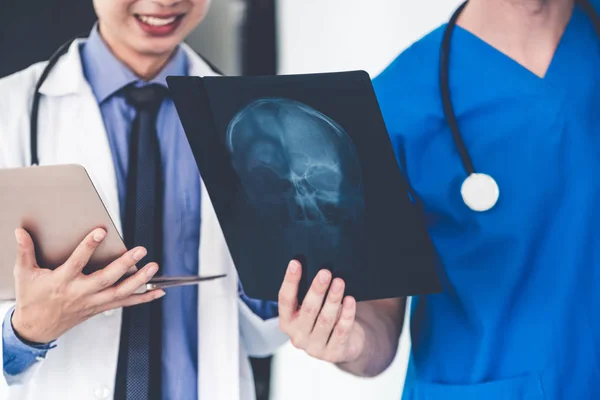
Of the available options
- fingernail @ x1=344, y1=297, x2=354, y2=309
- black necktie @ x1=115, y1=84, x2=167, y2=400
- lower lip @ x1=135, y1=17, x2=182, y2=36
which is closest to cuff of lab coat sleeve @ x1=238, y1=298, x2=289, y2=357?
black necktie @ x1=115, y1=84, x2=167, y2=400

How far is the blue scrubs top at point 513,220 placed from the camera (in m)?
0.73

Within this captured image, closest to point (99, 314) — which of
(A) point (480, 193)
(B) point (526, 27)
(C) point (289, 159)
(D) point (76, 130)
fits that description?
(D) point (76, 130)

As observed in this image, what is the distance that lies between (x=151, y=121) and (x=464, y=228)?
385 mm

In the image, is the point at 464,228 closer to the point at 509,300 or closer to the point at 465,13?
the point at 509,300

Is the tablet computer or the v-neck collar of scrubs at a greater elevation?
the v-neck collar of scrubs

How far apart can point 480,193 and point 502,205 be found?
3 cm

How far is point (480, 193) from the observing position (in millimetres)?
740

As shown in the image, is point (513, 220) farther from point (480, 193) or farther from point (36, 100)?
point (36, 100)

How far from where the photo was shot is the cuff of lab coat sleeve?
0.89 m

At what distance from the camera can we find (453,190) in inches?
30.1

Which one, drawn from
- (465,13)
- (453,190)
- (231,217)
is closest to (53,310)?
(231,217)

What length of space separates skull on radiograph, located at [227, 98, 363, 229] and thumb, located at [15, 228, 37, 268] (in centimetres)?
21

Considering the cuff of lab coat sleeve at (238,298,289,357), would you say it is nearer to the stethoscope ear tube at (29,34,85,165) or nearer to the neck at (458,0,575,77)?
the stethoscope ear tube at (29,34,85,165)

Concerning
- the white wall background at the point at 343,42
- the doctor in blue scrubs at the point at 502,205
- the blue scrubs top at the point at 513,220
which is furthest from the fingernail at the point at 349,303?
the white wall background at the point at 343,42
